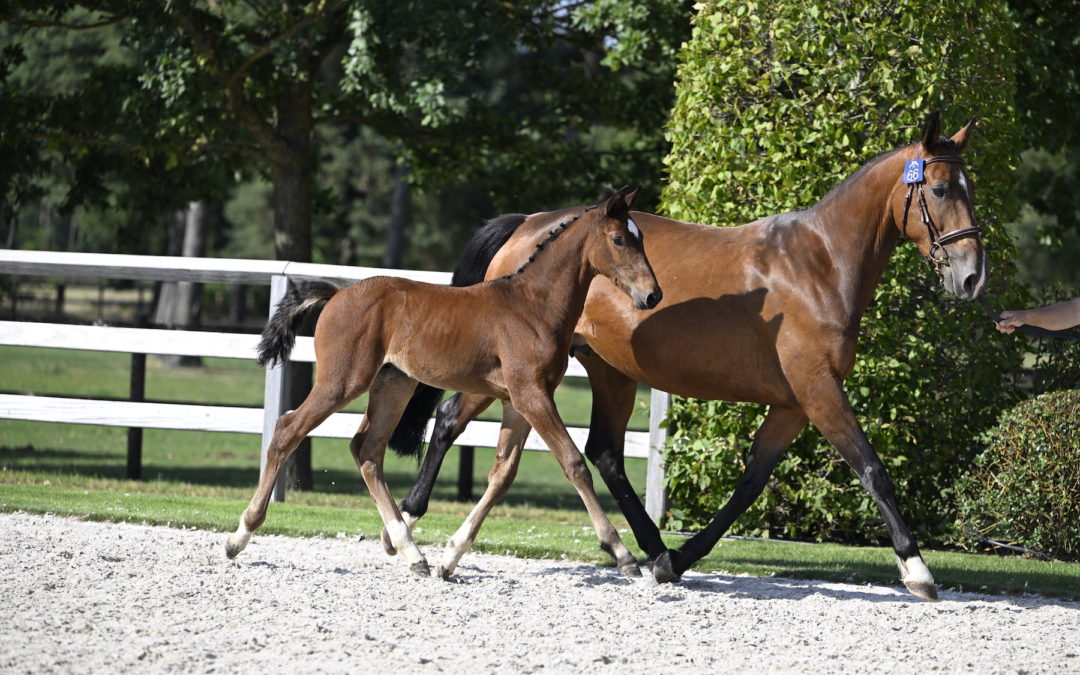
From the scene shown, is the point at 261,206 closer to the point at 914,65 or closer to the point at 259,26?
the point at 259,26

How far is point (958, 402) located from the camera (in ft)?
26.1

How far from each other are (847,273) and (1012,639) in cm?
186

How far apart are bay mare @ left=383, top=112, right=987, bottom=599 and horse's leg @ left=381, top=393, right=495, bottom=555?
3 cm

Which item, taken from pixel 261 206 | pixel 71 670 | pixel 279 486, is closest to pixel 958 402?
pixel 279 486

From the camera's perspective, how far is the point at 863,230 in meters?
5.91

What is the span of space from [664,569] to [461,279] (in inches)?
85.4

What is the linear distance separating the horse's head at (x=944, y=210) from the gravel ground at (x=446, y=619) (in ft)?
5.24

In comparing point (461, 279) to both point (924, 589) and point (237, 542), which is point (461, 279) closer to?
point (237, 542)

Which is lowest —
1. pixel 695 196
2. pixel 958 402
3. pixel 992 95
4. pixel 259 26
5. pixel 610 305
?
pixel 958 402

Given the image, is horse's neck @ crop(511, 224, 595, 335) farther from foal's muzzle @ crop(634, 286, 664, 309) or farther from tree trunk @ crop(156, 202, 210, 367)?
tree trunk @ crop(156, 202, 210, 367)

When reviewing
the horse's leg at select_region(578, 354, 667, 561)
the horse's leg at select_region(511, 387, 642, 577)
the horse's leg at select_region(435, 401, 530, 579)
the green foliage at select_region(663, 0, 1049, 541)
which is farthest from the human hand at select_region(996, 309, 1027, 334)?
the horse's leg at select_region(435, 401, 530, 579)

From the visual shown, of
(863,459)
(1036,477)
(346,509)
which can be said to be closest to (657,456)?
(346,509)

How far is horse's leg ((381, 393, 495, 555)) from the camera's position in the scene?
6613mm

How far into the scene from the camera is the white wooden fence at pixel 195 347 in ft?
26.9
